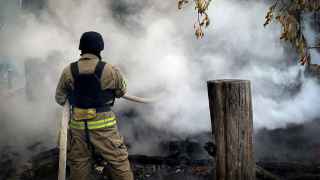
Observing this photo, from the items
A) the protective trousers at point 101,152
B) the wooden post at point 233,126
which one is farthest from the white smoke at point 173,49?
the wooden post at point 233,126

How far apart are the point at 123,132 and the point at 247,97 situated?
4.85 metres

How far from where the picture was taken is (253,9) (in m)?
8.52

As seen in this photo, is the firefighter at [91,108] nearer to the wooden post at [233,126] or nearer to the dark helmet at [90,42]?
the dark helmet at [90,42]

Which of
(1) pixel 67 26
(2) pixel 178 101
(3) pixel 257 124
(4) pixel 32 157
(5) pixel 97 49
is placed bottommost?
(4) pixel 32 157

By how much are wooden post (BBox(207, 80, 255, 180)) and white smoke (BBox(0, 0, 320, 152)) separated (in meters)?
4.28

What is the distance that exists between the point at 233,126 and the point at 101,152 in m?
1.73

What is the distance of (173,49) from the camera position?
8.38 m

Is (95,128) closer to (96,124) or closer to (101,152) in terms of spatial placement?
(96,124)

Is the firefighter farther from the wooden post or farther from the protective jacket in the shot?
the wooden post

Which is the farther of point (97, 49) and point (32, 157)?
point (32, 157)

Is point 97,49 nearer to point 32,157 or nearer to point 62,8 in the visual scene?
point 32,157

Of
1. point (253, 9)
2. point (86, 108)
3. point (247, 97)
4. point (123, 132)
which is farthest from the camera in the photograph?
point (253, 9)

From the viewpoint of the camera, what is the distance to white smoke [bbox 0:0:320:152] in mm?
7984

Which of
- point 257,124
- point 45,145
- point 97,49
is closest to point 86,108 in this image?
point 97,49
